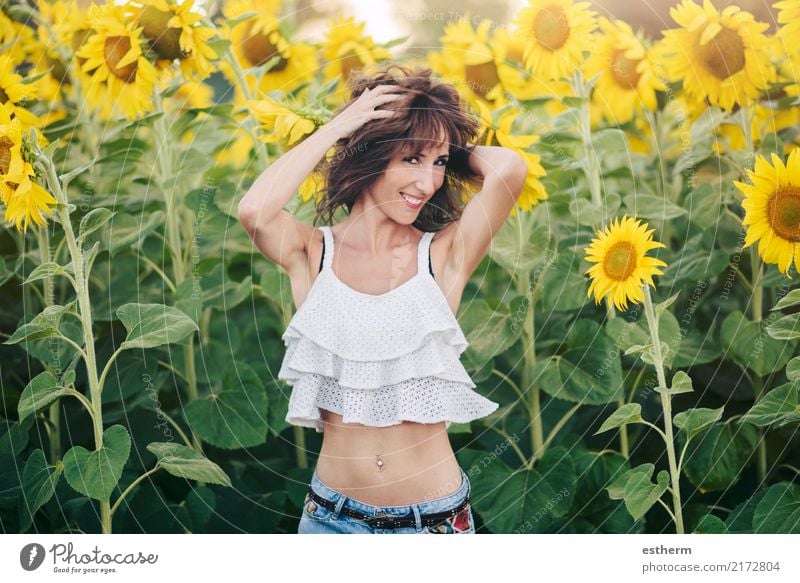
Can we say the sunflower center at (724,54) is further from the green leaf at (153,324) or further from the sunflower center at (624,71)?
the green leaf at (153,324)

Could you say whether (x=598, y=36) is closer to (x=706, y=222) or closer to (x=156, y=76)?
(x=706, y=222)

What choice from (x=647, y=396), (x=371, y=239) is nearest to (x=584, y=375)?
(x=647, y=396)

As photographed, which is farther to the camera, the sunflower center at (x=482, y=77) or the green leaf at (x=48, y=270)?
the sunflower center at (x=482, y=77)

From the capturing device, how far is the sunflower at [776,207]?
1357mm

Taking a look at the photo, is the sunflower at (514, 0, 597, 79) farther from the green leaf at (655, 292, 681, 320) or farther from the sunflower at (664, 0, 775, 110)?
the green leaf at (655, 292, 681, 320)

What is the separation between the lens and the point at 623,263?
133cm

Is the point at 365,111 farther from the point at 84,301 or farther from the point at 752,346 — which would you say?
the point at 752,346

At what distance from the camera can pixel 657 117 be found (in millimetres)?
1505

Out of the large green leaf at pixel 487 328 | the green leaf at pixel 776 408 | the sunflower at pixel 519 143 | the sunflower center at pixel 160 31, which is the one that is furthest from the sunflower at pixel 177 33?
the green leaf at pixel 776 408

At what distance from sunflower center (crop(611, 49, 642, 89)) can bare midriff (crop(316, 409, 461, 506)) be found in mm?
638

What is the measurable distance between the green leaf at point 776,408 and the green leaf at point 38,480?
3.55 feet

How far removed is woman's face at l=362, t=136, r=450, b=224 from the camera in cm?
130

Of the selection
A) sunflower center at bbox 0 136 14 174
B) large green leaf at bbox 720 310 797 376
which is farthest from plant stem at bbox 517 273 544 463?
sunflower center at bbox 0 136 14 174
